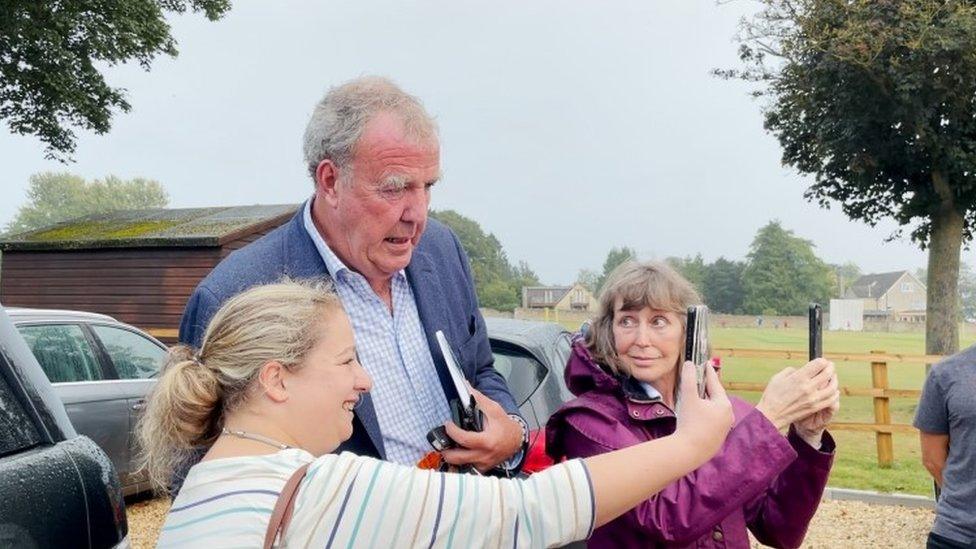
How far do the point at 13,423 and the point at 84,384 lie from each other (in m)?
6.23

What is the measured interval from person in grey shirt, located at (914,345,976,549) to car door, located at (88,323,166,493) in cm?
628

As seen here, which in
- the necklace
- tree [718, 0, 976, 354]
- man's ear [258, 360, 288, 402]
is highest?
Result: tree [718, 0, 976, 354]

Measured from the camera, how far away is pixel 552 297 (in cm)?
4275

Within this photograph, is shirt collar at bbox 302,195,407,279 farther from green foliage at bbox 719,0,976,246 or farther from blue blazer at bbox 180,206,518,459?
green foliage at bbox 719,0,976,246

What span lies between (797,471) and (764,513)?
0.20 m

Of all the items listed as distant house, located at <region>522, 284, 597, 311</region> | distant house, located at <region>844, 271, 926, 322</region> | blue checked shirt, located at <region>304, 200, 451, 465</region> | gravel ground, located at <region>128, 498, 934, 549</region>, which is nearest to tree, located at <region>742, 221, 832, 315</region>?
distant house, located at <region>522, 284, 597, 311</region>

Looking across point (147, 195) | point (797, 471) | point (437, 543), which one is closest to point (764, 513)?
point (797, 471)

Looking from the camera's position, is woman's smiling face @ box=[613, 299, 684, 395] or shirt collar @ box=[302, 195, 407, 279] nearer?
shirt collar @ box=[302, 195, 407, 279]

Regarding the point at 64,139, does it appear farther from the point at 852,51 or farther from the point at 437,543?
the point at 437,543

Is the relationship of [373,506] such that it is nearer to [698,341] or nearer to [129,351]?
[698,341]

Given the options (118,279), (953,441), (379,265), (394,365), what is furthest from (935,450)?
(118,279)

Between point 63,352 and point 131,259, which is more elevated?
point 131,259

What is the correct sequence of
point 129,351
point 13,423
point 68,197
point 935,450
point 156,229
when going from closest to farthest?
point 13,423
point 935,450
point 129,351
point 156,229
point 68,197

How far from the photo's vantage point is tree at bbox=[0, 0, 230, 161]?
2575 centimetres
